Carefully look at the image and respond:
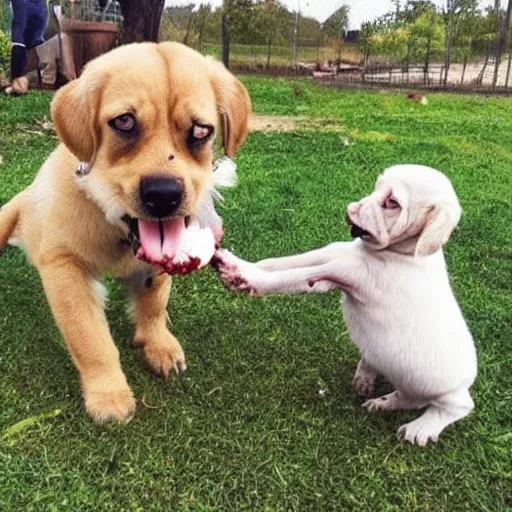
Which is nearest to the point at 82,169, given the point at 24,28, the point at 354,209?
the point at 354,209

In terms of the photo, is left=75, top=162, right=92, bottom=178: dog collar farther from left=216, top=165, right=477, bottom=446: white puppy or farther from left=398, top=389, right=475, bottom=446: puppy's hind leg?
left=398, top=389, right=475, bottom=446: puppy's hind leg

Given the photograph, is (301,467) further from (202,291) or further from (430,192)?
(202,291)

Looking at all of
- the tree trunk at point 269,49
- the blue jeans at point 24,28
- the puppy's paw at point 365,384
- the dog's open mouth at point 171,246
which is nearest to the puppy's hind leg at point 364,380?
the puppy's paw at point 365,384

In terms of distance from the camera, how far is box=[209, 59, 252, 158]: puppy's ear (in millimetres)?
2477

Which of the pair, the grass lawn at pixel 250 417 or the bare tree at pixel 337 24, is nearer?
the grass lawn at pixel 250 417

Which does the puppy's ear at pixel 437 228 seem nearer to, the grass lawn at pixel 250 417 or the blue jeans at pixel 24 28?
the grass lawn at pixel 250 417

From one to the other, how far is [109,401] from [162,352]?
1.22 feet

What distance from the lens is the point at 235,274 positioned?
8.01ft

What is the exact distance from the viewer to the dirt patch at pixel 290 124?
8.36 meters

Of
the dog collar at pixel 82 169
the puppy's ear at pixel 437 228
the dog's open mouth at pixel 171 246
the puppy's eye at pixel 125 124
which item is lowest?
the dog's open mouth at pixel 171 246

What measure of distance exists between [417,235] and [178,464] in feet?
3.37

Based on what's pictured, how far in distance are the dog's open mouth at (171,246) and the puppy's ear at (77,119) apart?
0.85 ft

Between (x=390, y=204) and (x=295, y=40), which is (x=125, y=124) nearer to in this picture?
(x=390, y=204)

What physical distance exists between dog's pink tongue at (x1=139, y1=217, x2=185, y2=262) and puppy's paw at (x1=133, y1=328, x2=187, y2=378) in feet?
1.91
